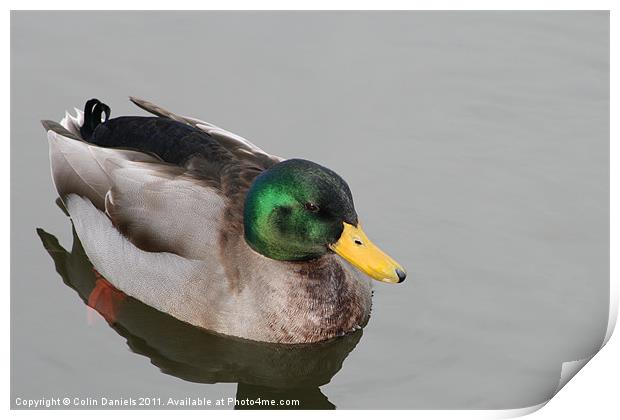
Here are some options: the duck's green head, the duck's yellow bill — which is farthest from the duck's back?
the duck's yellow bill

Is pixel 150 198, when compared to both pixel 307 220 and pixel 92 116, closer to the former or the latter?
pixel 307 220

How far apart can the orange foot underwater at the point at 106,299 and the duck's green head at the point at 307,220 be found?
961mm

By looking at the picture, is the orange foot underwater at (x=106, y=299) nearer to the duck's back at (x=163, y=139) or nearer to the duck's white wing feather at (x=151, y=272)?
the duck's white wing feather at (x=151, y=272)

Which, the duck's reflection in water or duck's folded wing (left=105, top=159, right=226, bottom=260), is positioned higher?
duck's folded wing (left=105, top=159, right=226, bottom=260)

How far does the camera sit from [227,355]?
22.7ft

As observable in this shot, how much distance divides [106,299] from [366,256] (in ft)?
5.78

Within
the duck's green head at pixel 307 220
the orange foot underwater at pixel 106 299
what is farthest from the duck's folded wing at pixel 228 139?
the orange foot underwater at pixel 106 299

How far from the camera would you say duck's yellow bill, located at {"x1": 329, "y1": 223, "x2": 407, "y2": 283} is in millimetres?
6477

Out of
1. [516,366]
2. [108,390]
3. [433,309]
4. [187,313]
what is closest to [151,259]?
[187,313]

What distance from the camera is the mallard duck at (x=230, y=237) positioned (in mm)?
6684

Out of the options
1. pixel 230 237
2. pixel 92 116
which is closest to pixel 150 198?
pixel 230 237

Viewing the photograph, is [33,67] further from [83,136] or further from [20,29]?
[83,136]

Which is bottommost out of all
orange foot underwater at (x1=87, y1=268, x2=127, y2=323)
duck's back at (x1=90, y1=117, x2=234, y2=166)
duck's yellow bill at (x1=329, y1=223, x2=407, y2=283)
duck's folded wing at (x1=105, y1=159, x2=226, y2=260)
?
orange foot underwater at (x1=87, y1=268, x2=127, y2=323)

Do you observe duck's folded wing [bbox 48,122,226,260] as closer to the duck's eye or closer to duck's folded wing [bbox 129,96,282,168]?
duck's folded wing [bbox 129,96,282,168]
